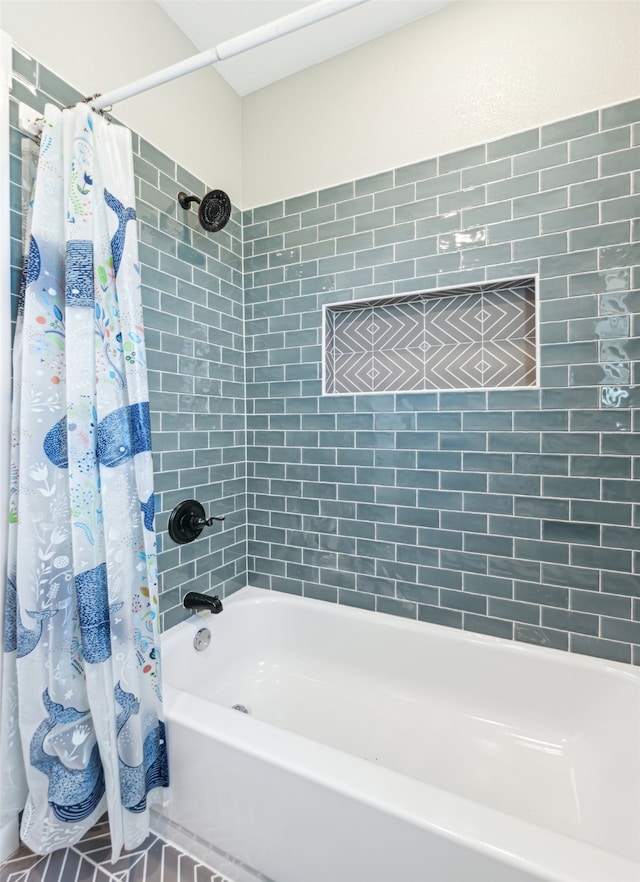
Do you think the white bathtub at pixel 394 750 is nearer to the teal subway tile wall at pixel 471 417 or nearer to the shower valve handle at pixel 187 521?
the teal subway tile wall at pixel 471 417

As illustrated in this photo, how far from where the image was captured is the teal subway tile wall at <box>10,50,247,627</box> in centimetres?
162

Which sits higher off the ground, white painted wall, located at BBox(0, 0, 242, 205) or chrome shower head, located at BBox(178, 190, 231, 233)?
white painted wall, located at BBox(0, 0, 242, 205)

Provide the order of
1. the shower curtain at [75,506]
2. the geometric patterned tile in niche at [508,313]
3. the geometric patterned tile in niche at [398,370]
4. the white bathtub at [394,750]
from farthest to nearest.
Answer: the geometric patterned tile in niche at [398,370]
the geometric patterned tile in niche at [508,313]
the shower curtain at [75,506]
the white bathtub at [394,750]

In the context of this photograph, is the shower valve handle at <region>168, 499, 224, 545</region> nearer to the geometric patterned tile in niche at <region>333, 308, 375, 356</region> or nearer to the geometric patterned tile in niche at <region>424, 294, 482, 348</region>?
the geometric patterned tile in niche at <region>333, 308, 375, 356</region>

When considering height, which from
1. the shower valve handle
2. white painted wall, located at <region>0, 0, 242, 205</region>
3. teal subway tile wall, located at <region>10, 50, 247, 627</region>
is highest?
white painted wall, located at <region>0, 0, 242, 205</region>

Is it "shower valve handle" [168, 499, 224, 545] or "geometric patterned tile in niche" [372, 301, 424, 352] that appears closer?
"shower valve handle" [168, 499, 224, 545]

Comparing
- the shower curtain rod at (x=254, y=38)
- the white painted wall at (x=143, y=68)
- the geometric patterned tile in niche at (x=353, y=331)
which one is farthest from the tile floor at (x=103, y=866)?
the white painted wall at (x=143, y=68)

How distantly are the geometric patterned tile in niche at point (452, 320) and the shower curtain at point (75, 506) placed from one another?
122cm

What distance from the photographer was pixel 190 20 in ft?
5.55

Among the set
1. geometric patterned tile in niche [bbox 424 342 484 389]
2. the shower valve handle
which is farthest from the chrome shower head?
the shower valve handle

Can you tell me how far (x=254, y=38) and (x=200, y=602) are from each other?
1882mm

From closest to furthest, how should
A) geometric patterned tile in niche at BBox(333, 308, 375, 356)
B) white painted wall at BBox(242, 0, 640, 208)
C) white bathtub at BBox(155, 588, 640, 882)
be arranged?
1. white bathtub at BBox(155, 588, 640, 882)
2. white painted wall at BBox(242, 0, 640, 208)
3. geometric patterned tile in niche at BBox(333, 308, 375, 356)

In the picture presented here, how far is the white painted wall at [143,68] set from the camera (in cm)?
126

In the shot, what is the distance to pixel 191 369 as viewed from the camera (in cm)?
180
